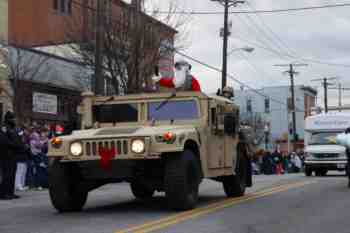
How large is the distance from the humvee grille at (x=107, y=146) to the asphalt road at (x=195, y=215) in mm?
1032

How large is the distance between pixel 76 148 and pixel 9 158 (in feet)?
13.4

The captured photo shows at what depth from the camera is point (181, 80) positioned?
14047 millimetres

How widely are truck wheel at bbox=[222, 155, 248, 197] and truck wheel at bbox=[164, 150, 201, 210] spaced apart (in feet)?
10.4

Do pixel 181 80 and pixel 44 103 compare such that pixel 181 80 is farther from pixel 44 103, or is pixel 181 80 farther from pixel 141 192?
pixel 44 103

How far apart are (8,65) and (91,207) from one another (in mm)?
16060

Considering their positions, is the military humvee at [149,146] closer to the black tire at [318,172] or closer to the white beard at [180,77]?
the white beard at [180,77]

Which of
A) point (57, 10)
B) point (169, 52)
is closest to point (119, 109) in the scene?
point (169, 52)

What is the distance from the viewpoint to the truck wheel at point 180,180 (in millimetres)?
11555

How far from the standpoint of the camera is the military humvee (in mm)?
11617

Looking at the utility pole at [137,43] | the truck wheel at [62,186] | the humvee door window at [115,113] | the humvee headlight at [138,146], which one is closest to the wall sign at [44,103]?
the utility pole at [137,43]

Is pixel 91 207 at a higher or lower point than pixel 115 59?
lower

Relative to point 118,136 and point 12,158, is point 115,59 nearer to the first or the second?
point 12,158

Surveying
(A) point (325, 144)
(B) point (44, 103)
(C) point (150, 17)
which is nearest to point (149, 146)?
(B) point (44, 103)

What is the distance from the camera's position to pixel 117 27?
27.8 metres
